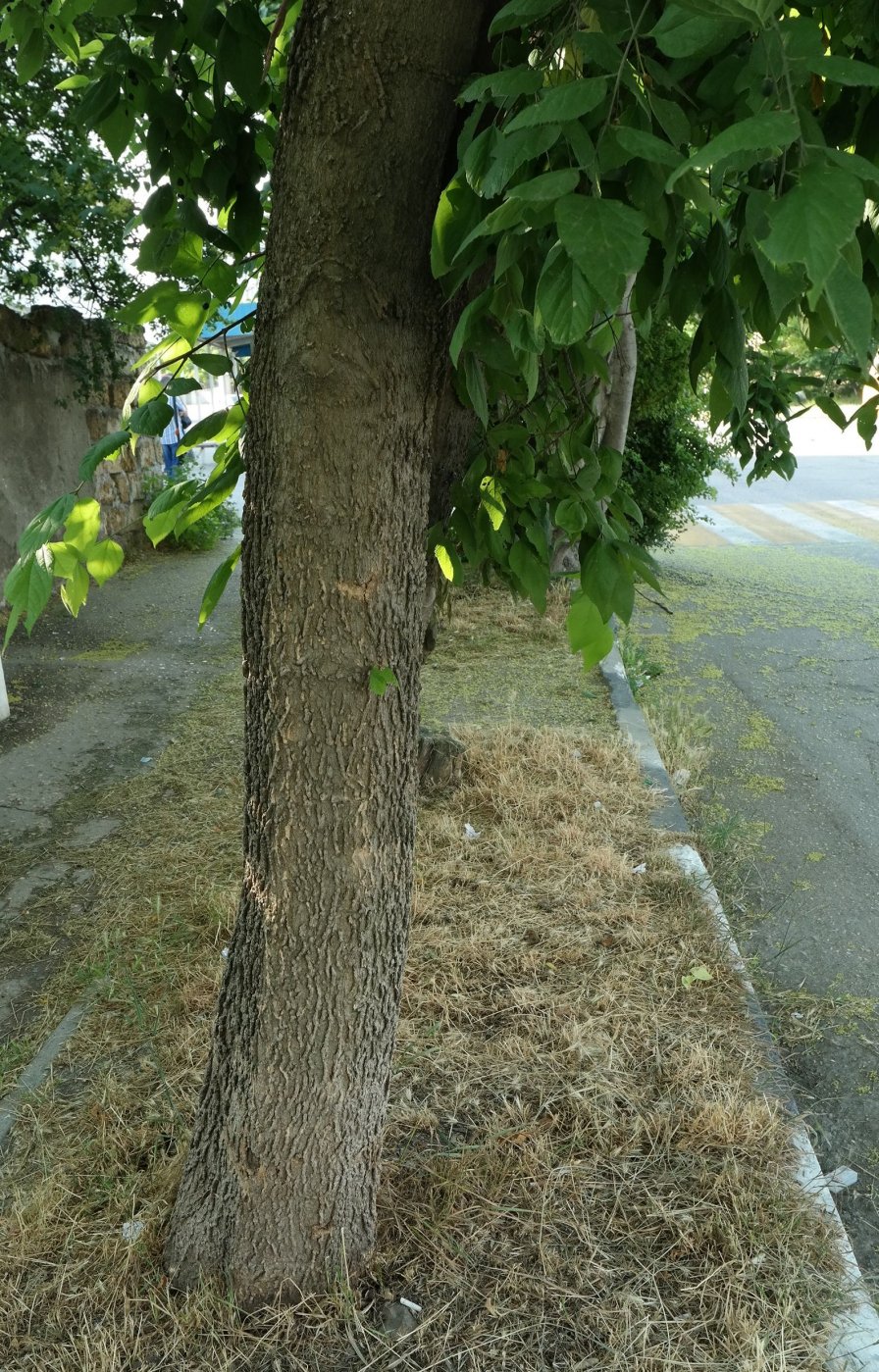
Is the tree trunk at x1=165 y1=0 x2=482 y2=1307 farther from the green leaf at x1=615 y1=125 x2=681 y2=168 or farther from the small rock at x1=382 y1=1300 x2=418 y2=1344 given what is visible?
the green leaf at x1=615 y1=125 x2=681 y2=168

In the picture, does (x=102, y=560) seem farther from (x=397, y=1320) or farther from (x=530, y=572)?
(x=397, y=1320)

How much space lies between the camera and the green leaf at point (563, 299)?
35.9 inches

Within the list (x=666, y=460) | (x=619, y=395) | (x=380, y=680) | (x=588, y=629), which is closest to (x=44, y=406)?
(x=619, y=395)

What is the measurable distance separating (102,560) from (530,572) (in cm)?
81

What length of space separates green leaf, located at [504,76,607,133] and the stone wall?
664 centimetres

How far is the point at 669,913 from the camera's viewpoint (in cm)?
349

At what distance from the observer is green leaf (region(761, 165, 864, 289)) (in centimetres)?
73

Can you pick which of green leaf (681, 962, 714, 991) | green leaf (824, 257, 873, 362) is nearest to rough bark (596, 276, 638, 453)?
green leaf (681, 962, 714, 991)

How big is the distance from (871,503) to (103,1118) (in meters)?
16.7

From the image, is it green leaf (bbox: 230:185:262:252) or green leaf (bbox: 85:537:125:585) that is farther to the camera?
green leaf (bbox: 230:185:262:252)

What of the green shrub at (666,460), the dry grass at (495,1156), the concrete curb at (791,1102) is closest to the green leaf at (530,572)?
the dry grass at (495,1156)

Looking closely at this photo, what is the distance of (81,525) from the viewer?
1563 mm

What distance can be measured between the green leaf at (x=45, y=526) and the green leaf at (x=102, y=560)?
0.28ft

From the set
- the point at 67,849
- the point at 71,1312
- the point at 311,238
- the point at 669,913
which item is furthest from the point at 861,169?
the point at 67,849
